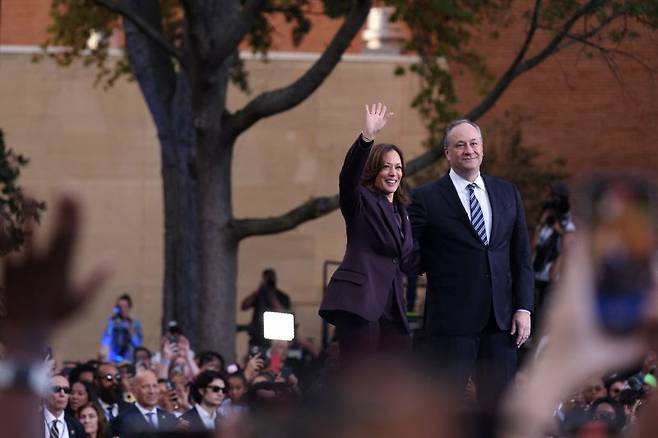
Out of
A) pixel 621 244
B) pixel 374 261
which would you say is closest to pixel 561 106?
pixel 374 261

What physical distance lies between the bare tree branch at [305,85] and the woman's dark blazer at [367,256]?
8.62 m

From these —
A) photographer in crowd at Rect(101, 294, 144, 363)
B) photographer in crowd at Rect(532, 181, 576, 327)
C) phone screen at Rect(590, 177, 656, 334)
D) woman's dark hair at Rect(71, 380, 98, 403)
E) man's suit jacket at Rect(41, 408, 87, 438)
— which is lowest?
photographer in crowd at Rect(101, 294, 144, 363)

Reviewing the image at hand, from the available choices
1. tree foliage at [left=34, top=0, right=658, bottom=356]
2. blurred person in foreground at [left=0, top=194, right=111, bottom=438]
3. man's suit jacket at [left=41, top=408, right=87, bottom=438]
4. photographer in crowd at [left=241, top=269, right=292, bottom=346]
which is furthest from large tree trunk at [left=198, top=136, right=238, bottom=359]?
blurred person in foreground at [left=0, top=194, right=111, bottom=438]

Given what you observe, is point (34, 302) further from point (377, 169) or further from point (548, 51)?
point (548, 51)

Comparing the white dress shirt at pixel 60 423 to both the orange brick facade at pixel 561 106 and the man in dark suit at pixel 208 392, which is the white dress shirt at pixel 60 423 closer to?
the man in dark suit at pixel 208 392

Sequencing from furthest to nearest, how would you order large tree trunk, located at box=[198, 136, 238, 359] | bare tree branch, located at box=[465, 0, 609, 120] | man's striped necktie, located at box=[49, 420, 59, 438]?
large tree trunk, located at box=[198, 136, 238, 359] < bare tree branch, located at box=[465, 0, 609, 120] < man's striped necktie, located at box=[49, 420, 59, 438]

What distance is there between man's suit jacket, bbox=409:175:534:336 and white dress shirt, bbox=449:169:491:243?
0.9 inches

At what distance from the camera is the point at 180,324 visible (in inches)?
787

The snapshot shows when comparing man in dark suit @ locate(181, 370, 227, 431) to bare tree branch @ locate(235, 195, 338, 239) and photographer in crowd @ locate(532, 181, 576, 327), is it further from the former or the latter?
bare tree branch @ locate(235, 195, 338, 239)

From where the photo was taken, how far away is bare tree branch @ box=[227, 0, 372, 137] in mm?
16812

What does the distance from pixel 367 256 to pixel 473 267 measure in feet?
1.77

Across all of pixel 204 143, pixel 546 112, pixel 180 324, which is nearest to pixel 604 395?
pixel 204 143

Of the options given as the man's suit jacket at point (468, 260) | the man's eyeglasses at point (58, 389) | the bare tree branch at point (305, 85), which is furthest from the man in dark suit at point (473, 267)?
the bare tree branch at point (305, 85)

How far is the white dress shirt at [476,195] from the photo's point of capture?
8391 mm
